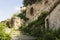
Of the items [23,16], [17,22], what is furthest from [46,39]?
[23,16]

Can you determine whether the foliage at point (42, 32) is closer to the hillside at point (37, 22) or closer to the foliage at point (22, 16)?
the hillside at point (37, 22)

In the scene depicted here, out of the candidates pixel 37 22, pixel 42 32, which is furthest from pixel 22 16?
pixel 42 32

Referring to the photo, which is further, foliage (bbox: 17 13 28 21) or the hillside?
foliage (bbox: 17 13 28 21)

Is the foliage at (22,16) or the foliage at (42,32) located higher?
the foliage at (22,16)

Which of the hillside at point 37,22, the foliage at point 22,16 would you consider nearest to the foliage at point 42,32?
A: the hillside at point 37,22

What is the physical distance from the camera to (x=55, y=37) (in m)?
16.8

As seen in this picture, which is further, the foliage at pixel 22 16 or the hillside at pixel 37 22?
the foliage at pixel 22 16

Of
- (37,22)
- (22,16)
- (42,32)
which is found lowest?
(42,32)

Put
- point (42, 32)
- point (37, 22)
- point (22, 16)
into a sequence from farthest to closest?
point (22, 16) → point (37, 22) → point (42, 32)

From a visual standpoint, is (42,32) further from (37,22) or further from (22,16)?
(22,16)

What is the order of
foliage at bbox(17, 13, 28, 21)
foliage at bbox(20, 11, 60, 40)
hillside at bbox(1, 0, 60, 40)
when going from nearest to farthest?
foliage at bbox(20, 11, 60, 40) → hillside at bbox(1, 0, 60, 40) → foliage at bbox(17, 13, 28, 21)

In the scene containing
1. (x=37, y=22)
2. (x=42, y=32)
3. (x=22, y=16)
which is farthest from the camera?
(x=22, y=16)

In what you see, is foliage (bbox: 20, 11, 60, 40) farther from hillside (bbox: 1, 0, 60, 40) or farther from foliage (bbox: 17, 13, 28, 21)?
foliage (bbox: 17, 13, 28, 21)

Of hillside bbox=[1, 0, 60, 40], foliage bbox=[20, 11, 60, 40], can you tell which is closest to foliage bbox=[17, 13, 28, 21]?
hillside bbox=[1, 0, 60, 40]
